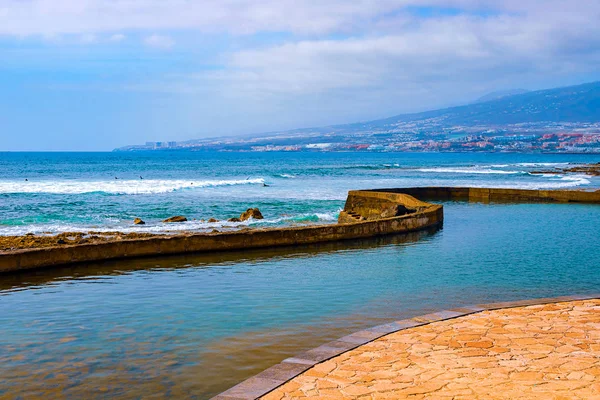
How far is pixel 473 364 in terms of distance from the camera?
19.3 ft

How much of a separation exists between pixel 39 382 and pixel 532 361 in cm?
456

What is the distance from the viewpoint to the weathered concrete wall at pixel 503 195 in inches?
1034

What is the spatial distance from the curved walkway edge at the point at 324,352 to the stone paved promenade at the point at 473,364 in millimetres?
96

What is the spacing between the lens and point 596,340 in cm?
655

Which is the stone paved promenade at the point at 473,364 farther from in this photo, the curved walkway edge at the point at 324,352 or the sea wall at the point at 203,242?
the sea wall at the point at 203,242

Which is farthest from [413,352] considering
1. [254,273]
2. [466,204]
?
[466,204]

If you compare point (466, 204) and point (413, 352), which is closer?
point (413, 352)

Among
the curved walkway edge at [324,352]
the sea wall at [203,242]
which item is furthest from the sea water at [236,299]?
the curved walkway edge at [324,352]

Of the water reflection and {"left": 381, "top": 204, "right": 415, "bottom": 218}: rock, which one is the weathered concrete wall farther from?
the water reflection

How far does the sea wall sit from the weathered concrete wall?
336 inches

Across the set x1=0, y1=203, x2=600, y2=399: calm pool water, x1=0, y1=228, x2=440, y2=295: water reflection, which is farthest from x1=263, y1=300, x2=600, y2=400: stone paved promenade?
x1=0, y1=228, x2=440, y2=295: water reflection

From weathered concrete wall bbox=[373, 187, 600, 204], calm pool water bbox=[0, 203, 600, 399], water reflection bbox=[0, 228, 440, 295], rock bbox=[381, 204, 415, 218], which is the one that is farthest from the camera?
weathered concrete wall bbox=[373, 187, 600, 204]

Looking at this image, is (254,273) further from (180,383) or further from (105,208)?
(105,208)

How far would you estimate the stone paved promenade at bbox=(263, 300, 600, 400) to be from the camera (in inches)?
204
